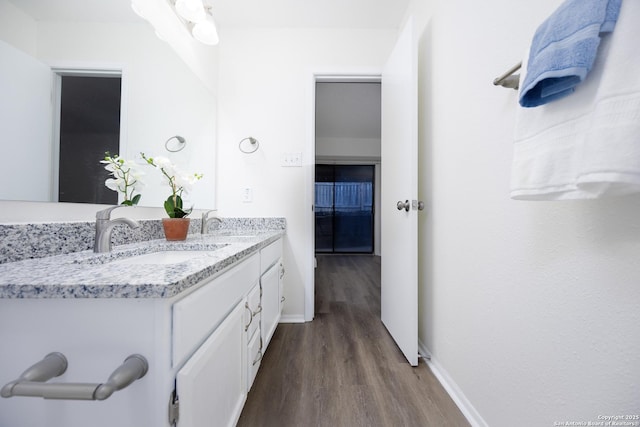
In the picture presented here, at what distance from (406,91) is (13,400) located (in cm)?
178

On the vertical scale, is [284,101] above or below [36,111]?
above

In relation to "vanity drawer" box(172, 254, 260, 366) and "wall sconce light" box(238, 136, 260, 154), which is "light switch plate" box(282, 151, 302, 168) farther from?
"vanity drawer" box(172, 254, 260, 366)

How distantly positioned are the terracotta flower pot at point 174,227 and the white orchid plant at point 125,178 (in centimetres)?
16

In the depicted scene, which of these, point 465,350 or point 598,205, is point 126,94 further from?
point 465,350

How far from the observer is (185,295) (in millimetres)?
536

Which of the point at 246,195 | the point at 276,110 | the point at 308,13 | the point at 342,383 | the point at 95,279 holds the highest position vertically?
the point at 308,13

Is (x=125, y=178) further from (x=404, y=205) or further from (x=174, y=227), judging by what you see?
(x=404, y=205)

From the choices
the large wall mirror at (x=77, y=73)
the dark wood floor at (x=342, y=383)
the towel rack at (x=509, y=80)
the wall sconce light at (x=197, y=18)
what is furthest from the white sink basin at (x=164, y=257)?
the wall sconce light at (x=197, y=18)

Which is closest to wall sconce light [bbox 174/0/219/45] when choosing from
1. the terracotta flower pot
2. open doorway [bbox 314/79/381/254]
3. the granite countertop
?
the terracotta flower pot

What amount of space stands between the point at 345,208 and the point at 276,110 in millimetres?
3497

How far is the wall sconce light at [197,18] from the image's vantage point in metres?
1.39

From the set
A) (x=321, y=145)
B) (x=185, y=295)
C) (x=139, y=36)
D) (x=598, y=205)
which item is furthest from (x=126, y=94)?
(x=321, y=145)

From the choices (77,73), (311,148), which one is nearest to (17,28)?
(77,73)

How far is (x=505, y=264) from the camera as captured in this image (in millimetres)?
809
